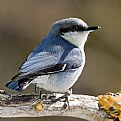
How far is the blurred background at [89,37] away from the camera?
6.78 meters

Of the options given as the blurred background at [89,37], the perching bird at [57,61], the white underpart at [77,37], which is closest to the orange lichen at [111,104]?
the perching bird at [57,61]

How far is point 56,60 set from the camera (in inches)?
158

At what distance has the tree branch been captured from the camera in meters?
3.79

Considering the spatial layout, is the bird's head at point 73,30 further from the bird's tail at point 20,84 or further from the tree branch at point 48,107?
the bird's tail at point 20,84

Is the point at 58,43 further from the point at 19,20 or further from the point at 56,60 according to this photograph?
the point at 19,20

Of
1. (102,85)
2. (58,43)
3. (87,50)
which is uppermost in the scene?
(58,43)

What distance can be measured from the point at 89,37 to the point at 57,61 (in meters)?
2.83

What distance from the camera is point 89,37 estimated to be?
6.79 m

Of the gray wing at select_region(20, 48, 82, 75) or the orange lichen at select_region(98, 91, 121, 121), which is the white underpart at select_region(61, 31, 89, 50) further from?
the orange lichen at select_region(98, 91, 121, 121)

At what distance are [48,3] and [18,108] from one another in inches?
130

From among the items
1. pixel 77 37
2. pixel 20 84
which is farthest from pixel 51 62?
pixel 77 37

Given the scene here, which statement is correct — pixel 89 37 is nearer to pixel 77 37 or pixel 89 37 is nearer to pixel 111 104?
pixel 77 37

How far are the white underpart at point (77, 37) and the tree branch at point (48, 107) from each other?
0.50m

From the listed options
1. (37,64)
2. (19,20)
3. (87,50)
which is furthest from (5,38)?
(37,64)
